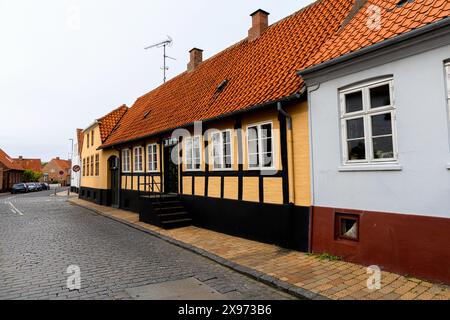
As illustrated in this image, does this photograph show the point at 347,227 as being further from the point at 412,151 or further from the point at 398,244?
the point at 412,151

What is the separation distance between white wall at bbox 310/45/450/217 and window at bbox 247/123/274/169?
191cm

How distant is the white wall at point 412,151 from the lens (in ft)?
15.5

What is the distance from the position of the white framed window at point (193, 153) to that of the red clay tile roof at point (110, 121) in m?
10.3

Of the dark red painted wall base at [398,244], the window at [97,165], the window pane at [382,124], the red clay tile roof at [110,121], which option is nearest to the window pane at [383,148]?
the window pane at [382,124]

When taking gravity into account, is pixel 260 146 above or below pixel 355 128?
below

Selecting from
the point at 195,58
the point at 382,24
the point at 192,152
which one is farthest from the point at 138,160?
the point at 382,24

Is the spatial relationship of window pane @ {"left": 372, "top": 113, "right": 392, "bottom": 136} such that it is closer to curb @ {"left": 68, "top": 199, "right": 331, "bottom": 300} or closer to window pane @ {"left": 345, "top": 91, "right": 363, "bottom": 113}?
window pane @ {"left": 345, "top": 91, "right": 363, "bottom": 113}

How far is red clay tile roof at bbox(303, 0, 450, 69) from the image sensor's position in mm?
5070

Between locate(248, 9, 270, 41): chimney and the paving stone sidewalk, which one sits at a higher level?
locate(248, 9, 270, 41): chimney

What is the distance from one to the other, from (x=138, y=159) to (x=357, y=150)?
1160 cm

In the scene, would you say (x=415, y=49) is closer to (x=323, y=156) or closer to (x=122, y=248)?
(x=323, y=156)

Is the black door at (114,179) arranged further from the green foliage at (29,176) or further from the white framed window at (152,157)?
the green foliage at (29,176)

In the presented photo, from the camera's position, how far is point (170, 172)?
12.5 meters

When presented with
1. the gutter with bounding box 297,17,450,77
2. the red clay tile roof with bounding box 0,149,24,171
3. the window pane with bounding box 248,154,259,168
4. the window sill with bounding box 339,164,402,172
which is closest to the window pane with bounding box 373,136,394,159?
the window sill with bounding box 339,164,402,172
